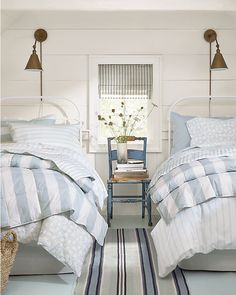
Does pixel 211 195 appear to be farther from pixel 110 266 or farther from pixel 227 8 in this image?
pixel 227 8

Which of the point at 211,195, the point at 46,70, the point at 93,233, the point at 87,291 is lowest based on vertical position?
the point at 87,291

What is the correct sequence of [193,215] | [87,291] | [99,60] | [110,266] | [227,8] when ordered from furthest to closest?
[99,60]
[227,8]
[110,266]
[193,215]
[87,291]

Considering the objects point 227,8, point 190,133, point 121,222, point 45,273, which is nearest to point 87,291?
point 45,273

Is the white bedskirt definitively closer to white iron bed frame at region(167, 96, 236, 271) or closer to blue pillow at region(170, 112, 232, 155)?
white iron bed frame at region(167, 96, 236, 271)

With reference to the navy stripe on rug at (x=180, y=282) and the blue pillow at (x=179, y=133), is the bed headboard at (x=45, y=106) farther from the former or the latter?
the navy stripe on rug at (x=180, y=282)

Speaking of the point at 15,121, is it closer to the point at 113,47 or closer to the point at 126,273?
the point at 113,47

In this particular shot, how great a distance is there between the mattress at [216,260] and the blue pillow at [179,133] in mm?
1537

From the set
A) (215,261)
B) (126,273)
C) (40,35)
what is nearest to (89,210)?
(126,273)

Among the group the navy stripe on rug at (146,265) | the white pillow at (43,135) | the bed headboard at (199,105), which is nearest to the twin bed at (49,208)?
the navy stripe on rug at (146,265)

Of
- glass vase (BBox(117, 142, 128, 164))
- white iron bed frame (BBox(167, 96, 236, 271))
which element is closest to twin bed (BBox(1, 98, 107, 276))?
white iron bed frame (BBox(167, 96, 236, 271))

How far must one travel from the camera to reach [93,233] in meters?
2.74

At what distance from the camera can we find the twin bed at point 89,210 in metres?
2.56

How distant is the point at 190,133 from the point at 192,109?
55 centimetres

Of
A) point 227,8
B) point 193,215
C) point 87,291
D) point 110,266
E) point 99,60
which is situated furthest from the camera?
point 99,60
